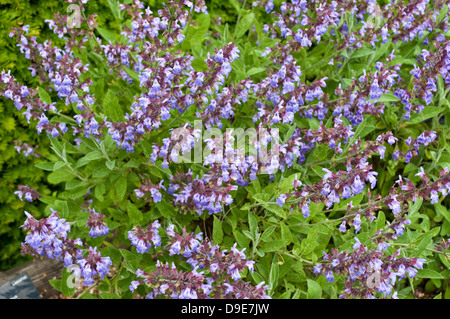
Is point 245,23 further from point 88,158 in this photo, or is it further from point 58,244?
point 58,244

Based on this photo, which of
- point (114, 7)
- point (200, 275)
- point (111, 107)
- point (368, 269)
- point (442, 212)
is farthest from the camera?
point (114, 7)

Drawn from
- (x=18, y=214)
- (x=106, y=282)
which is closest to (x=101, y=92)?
(x=106, y=282)

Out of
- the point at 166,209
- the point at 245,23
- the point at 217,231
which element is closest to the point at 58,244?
the point at 166,209

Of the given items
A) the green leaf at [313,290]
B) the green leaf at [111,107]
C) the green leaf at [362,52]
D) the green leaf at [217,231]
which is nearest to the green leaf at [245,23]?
the green leaf at [362,52]

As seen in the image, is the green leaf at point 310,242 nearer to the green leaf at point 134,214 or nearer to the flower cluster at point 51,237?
the green leaf at point 134,214

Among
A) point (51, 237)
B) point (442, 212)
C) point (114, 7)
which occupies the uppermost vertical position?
point (114, 7)

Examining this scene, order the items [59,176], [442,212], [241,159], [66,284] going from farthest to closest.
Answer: [442,212] → [59,176] → [66,284] → [241,159]

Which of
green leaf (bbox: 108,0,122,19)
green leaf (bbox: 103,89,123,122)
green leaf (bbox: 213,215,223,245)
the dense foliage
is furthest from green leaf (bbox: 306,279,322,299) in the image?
green leaf (bbox: 108,0,122,19)

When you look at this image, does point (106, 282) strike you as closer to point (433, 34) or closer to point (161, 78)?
point (161, 78)

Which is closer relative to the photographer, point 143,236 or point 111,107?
point 143,236
